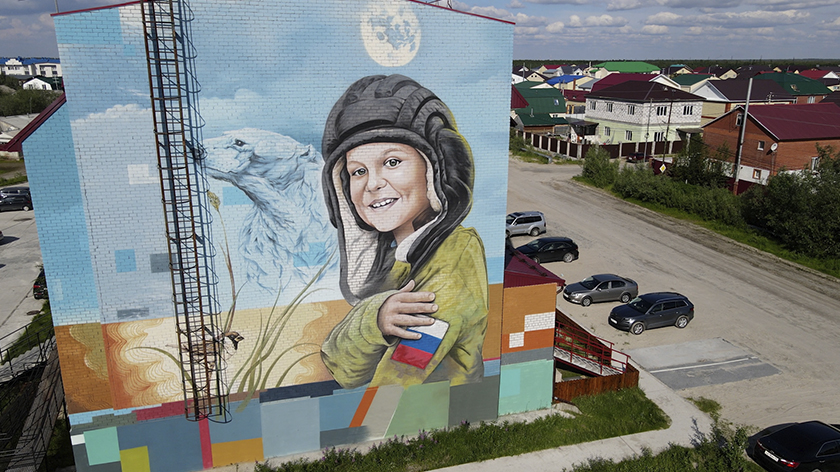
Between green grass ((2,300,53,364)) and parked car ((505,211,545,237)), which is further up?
parked car ((505,211,545,237))

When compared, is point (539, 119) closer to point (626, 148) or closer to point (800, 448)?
point (626, 148)

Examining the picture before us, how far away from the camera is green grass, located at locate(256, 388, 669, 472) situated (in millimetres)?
13992

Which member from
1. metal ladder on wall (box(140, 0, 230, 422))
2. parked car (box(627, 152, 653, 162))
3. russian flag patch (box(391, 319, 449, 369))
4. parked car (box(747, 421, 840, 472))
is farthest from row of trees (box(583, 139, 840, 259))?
metal ladder on wall (box(140, 0, 230, 422))

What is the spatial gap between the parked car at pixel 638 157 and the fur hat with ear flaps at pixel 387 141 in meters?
43.1

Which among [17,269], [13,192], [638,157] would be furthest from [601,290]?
[13,192]

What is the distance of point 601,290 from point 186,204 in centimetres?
1743

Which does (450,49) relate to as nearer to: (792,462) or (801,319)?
(792,462)

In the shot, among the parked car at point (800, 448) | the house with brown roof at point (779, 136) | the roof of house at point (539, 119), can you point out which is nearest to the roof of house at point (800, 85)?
the house with brown roof at point (779, 136)

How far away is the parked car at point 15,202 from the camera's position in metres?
38.8

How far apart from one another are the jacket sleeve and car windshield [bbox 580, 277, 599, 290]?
12.4m

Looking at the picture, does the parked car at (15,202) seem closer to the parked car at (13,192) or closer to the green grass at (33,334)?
the parked car at (13,192)

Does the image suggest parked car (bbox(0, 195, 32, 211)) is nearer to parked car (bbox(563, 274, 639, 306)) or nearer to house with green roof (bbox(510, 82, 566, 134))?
parked car (bbox(563, 274, 639, 306))

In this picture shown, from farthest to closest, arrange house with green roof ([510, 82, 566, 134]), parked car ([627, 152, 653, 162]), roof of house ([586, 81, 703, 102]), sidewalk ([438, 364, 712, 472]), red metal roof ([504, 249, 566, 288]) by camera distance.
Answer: house with green roof ([510, 82, 566, 134]) → roof of house ([586, 81, 703, 102]) → parked car ([627, 152, 653, 162]) → red metal roof ([504, 249, 566, 288]) → sidewalk ([438, 364, 712, 472])

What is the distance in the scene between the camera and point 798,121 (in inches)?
1727
